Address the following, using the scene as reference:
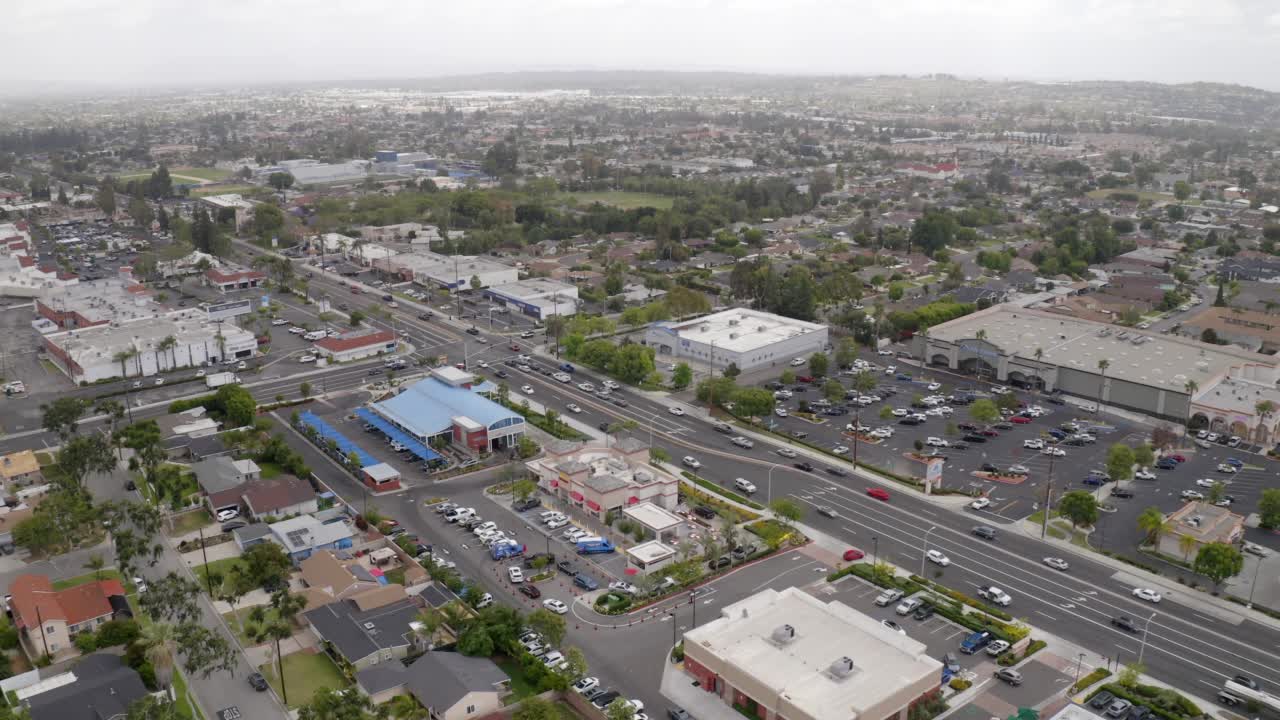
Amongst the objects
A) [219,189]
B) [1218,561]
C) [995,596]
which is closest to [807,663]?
[995,596]

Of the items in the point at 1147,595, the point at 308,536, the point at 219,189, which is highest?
the point at 219,189

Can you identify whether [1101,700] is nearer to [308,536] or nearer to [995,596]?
[995,596]

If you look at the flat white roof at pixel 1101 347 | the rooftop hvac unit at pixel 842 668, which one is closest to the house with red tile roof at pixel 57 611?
the rooftop hvac unit at pixel 842 668

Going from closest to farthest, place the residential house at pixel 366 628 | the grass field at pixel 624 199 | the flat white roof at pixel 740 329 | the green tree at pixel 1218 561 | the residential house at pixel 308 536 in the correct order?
the residential house at pixel 366 628
the green tree at pixel 1218 561
the residential house at pixel 308 536
the flat white roof at pixel 740 329
the grass field at pixel 624 199

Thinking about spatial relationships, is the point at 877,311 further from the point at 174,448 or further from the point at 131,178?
the point at 131,178

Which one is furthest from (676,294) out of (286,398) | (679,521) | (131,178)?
(131,178)

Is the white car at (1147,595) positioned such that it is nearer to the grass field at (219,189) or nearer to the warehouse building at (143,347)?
the warehouse building at (143,347)
